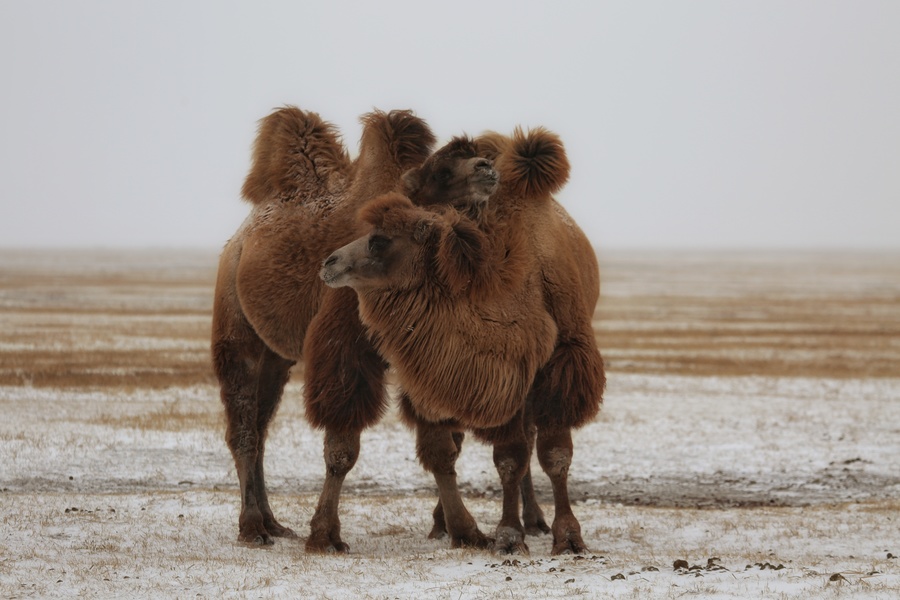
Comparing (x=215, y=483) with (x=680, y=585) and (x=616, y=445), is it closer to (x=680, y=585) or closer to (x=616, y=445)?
(x=616, y=445)

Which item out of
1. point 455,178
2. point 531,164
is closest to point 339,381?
point 455,178

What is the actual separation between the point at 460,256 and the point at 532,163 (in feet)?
4.53

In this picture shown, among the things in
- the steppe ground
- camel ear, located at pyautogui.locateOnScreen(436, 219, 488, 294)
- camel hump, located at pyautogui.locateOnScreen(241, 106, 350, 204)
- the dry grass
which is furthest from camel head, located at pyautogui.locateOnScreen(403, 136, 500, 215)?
the dry grass

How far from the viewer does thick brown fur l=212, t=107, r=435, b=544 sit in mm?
8812

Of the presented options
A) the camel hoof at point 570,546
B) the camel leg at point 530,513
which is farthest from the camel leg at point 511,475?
the camel leg at point 530,513

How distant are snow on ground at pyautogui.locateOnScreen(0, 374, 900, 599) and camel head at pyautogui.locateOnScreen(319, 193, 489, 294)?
196 centimetres

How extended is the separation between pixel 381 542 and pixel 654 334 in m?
22.0

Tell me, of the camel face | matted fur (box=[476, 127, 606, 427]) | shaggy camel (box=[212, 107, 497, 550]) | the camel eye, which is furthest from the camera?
shaggy camel (box=[212, 107, 497, 550])

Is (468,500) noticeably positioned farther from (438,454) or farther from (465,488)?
(438,454)

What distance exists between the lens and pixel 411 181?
877 cm

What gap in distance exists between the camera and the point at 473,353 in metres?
7.64

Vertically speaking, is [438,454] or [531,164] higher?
[531,164]

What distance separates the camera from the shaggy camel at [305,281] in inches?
324

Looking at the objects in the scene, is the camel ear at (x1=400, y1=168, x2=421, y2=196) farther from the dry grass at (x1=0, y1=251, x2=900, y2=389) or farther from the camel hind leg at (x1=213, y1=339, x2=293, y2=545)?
the dry grass at (x1=0, y1=251, x2=900, y2=389)
